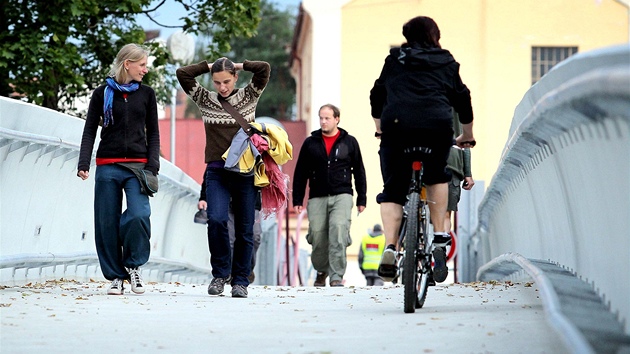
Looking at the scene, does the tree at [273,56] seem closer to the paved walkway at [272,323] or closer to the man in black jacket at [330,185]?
the man in black jacket at [330,185]

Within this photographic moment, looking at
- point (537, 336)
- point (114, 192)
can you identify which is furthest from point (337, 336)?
point (114, 192)

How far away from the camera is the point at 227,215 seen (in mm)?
10312

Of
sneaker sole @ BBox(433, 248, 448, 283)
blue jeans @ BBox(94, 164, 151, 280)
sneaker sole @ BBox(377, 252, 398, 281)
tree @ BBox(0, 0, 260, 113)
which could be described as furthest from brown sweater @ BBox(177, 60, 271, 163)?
tree @ BBox(0, 0, 260, 113)

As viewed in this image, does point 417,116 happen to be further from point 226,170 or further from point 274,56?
point 274,56

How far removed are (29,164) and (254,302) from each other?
102 inches

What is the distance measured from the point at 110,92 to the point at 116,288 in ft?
4.66

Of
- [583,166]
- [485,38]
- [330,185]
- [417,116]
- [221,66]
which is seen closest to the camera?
[583,166]

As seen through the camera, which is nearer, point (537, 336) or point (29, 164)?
point (537, 336)

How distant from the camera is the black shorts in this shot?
7.86 m

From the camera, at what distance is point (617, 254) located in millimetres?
5762

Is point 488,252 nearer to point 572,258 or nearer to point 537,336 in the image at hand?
point 572,258

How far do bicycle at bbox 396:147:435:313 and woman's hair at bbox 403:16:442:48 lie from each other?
0.65 metres

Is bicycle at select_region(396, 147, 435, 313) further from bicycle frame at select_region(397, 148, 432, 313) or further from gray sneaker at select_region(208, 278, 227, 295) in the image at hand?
gray sneaker at select_region(208, 278, 227, 295)

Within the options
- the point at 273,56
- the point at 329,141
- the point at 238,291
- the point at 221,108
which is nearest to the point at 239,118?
the point at 221,108
